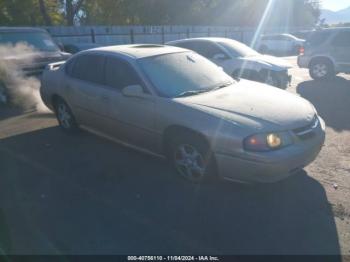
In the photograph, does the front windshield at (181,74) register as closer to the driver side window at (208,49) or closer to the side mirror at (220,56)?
the side mirror at (220,56)

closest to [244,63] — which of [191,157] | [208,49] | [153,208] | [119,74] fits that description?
[208,49]

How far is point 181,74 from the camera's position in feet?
15.7

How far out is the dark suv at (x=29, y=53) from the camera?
8453 millimetres

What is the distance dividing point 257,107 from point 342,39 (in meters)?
8.96

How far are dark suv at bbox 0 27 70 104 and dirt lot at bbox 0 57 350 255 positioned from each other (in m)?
3.62

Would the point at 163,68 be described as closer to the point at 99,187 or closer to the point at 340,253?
the point at 99,187

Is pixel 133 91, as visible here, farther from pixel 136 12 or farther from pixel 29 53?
pixel 136 12

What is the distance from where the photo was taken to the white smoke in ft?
27.2

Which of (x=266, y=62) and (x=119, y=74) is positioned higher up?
(x=119, y=74)

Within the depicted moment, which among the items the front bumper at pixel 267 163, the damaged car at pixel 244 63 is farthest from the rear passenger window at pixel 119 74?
the damaged car at pixel 244 63

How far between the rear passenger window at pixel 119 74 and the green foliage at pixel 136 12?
25280 mm

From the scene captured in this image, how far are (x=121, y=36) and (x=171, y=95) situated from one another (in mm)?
16324

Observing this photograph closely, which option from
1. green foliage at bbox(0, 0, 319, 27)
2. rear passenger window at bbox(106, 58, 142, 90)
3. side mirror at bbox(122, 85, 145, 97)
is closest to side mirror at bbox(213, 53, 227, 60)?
rear passenger window at bbox(106, 58, 142, 90)

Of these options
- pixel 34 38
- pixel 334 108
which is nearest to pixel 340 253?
pixel 334 108
